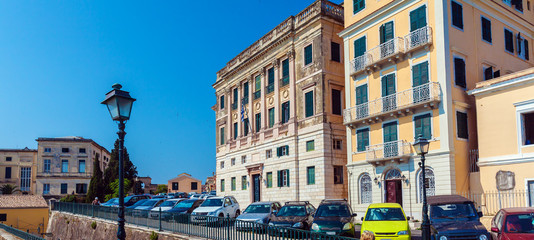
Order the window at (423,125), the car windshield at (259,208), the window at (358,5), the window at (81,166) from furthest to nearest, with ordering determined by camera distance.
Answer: the window at (81,166) → the window at (358,5) → the window at (423,125) → the car windshield at (259,208)

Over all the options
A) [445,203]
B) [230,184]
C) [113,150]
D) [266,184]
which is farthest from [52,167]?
[445,203]

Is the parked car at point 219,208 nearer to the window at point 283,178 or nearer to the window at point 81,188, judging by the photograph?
the window at point 283,178

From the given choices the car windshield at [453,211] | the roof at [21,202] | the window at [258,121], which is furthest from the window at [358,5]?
the roof at [21,202]

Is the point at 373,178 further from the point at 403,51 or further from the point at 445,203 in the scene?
the point at 445,203

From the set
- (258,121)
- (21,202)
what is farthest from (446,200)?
(21,202)

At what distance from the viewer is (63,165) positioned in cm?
8188

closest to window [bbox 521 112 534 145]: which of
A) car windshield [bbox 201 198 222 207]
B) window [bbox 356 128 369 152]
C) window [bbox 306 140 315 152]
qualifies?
window [bbox 356 128 369 152]

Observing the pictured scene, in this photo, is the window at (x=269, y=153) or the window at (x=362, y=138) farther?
the window at (x=269, y=153)

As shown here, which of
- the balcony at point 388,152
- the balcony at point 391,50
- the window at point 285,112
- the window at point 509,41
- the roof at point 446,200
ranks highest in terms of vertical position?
the window at point 509,41

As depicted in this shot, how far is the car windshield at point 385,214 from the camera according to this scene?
52.9ft

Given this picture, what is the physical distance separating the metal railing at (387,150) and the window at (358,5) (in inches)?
343

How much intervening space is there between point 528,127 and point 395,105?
255 inches

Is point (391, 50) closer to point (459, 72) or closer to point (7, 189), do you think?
point (459, 72)

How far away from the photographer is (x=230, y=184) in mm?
42188
